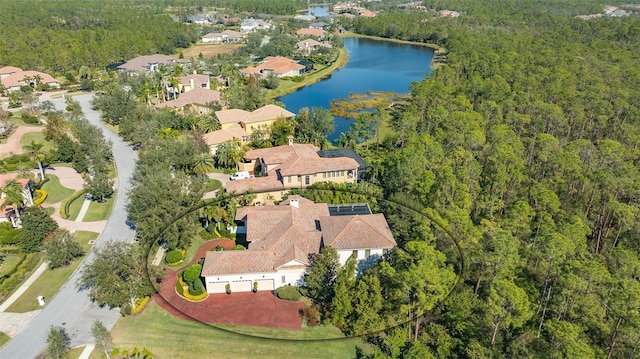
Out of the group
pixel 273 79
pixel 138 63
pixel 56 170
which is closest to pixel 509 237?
pixel 56 170

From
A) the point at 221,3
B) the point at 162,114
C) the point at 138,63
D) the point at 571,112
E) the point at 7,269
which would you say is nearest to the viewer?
the point at 7,269

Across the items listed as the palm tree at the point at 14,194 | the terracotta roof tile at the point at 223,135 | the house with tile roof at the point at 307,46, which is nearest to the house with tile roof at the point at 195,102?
the terracotta roof tile at the point at 223,135

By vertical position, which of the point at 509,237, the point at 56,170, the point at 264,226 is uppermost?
the point at 509,237

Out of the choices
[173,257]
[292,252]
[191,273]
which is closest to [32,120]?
[173,257]

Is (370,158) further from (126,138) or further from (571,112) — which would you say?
(126,138)

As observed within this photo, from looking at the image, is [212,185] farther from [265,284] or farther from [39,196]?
[265,284]

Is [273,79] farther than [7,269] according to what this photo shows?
Yes

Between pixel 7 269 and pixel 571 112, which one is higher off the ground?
pixel 571 112

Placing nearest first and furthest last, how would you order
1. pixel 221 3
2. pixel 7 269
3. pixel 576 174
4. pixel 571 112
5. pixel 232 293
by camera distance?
pixel 232 293 → pixel 7 269 → pixel 576 174 → pixel 571 112 → pixel 221 3
